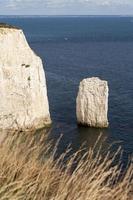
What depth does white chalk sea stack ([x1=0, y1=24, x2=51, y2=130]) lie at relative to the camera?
5216 cm

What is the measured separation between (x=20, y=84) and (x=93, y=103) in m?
9.29

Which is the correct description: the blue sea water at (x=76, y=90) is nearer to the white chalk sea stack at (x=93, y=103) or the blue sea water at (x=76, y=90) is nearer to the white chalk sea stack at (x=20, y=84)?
the white chalk sea stack at (x=93, y=103)

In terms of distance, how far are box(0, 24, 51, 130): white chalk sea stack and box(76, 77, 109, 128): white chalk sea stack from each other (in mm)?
4483

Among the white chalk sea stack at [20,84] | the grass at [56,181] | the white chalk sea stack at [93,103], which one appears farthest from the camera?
the white chalk sea stack at [93,103]

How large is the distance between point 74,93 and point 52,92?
3.39 metres

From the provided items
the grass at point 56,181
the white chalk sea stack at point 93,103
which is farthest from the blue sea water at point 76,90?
the grass at point 56,181

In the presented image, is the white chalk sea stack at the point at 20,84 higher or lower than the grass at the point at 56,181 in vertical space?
lower

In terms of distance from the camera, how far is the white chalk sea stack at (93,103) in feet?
184

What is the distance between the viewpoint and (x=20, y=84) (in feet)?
176

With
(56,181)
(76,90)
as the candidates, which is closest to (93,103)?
(76,90)

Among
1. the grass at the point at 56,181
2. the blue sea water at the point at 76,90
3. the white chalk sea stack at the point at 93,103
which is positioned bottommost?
the blue sea water at the point at 76,90

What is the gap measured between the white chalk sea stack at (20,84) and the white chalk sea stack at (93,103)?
448 cm

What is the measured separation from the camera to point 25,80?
5397cm

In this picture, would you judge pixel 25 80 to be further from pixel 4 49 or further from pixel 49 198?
pixel 49 198
